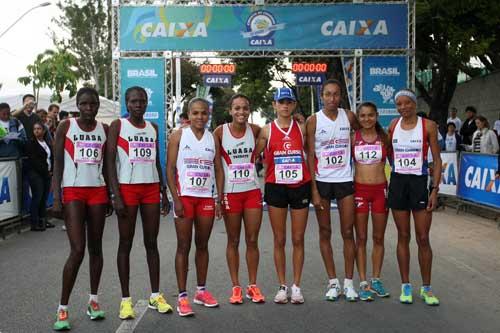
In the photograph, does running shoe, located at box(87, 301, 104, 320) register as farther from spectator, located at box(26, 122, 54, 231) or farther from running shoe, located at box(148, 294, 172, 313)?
spectator, located at box(26, 122, 54, 231)

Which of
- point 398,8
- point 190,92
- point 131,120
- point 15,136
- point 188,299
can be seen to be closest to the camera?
point 131,120

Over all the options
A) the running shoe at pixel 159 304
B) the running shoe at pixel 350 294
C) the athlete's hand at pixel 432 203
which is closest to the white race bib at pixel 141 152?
the running shoe at pixel 159 304

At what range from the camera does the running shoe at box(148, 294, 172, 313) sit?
17.0ft

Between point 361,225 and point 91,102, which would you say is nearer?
point 91,102

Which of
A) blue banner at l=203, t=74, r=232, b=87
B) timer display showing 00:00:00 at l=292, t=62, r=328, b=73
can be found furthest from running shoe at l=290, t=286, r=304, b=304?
blue banner at l=203, t=74, r=232, b=87

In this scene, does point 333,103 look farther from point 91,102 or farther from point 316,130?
point 91,102

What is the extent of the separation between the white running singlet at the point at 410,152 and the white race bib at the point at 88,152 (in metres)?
2.82

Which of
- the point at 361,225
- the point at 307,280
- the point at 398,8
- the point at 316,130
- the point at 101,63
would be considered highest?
the point at 101,63

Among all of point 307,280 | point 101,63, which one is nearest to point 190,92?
point 101,63

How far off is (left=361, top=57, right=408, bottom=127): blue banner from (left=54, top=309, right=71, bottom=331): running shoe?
12.6 metres

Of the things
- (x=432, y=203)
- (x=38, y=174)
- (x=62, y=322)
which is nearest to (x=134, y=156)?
(x=62, y=322)

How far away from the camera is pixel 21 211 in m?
10.3

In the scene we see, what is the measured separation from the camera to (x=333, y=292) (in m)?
5.62

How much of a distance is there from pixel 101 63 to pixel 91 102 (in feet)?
161
